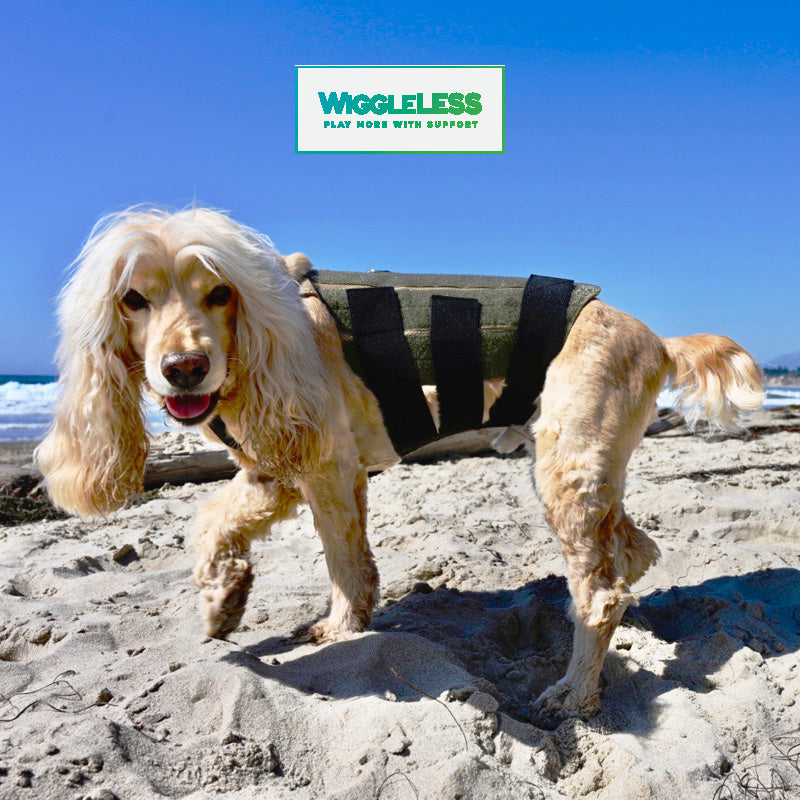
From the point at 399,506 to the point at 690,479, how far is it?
275 centimetres

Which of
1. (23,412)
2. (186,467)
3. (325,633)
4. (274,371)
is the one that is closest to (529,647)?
(325,633)

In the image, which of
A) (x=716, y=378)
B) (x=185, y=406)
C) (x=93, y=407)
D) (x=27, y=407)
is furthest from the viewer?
(x=27, y=407)

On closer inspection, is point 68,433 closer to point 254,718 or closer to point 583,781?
point 254,718

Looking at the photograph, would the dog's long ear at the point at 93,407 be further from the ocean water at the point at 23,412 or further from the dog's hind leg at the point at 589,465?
the ocean water at the point at 23,412

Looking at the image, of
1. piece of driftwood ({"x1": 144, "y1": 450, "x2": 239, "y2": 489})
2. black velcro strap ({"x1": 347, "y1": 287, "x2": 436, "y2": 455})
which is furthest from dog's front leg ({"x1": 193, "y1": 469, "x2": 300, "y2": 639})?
piece of driftwood ({"x1": 144, "y1": 450, "x2": 239, "y2": 489})

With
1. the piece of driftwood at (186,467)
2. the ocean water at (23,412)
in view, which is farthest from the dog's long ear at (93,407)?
the ocean water at (23,412)

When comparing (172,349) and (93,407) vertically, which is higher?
(172,349)

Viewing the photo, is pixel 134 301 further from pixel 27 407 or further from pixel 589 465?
pixel 27 407

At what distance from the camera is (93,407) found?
294cm

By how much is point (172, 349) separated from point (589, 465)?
1.83 m

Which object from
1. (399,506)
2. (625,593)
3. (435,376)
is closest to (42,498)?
(399,506)

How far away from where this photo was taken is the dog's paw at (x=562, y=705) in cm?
281

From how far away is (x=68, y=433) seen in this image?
3043 millimetres

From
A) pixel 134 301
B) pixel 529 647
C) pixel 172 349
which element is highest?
pixel 134 301
